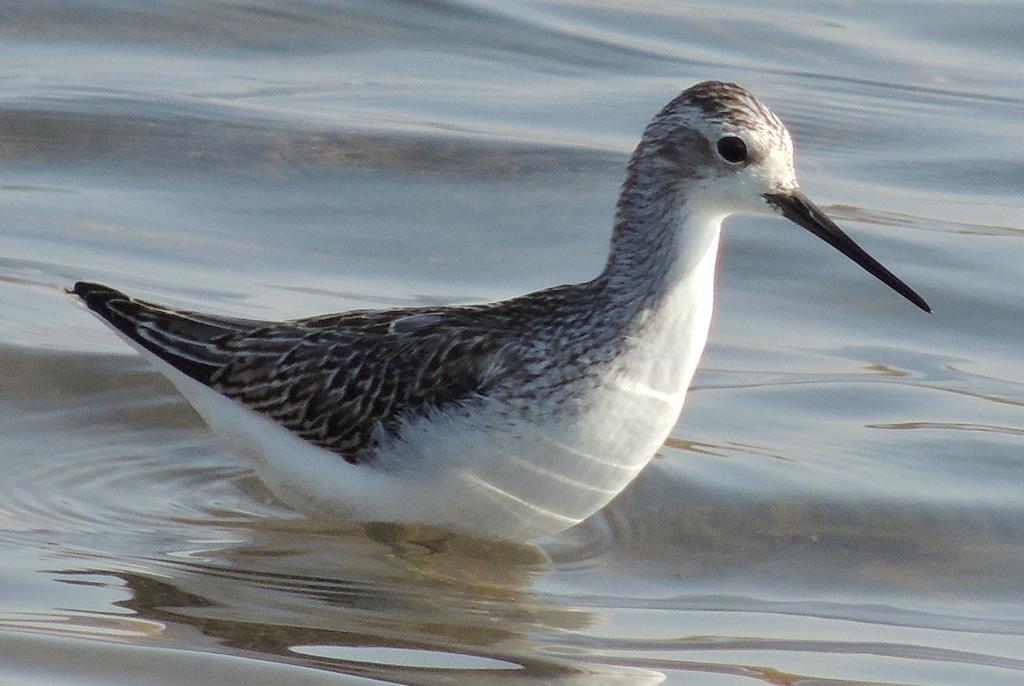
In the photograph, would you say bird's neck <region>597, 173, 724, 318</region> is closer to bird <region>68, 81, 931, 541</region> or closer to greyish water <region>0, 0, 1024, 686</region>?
bird <region>68, 81, 931, 541</region>

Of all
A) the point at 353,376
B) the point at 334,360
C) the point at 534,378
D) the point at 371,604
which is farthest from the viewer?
the point at 334,360

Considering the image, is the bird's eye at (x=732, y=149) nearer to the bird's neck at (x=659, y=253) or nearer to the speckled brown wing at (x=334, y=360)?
the bird's neck at (x=659, y=253)

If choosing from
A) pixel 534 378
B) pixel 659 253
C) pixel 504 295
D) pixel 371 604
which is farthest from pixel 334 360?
pixel 504 295

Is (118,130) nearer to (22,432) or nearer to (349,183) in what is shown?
(349,183)

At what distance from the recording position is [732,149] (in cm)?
760

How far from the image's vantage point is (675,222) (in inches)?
303

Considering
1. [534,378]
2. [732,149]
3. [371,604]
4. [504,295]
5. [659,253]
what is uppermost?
[732,149]

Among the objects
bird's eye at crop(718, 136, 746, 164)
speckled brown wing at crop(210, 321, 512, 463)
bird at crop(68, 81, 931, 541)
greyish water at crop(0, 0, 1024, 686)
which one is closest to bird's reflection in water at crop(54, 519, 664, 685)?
greyish water at crop(0, 0, 1024, 686)

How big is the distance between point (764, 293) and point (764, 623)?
3.90 m

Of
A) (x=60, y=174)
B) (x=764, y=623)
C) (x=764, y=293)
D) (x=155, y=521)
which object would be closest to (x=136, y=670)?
(x=155, y=521)

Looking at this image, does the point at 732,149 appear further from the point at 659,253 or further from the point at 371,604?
the point at 371,604

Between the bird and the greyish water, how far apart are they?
36 cm

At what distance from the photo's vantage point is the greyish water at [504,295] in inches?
273

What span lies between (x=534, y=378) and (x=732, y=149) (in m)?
1.23
